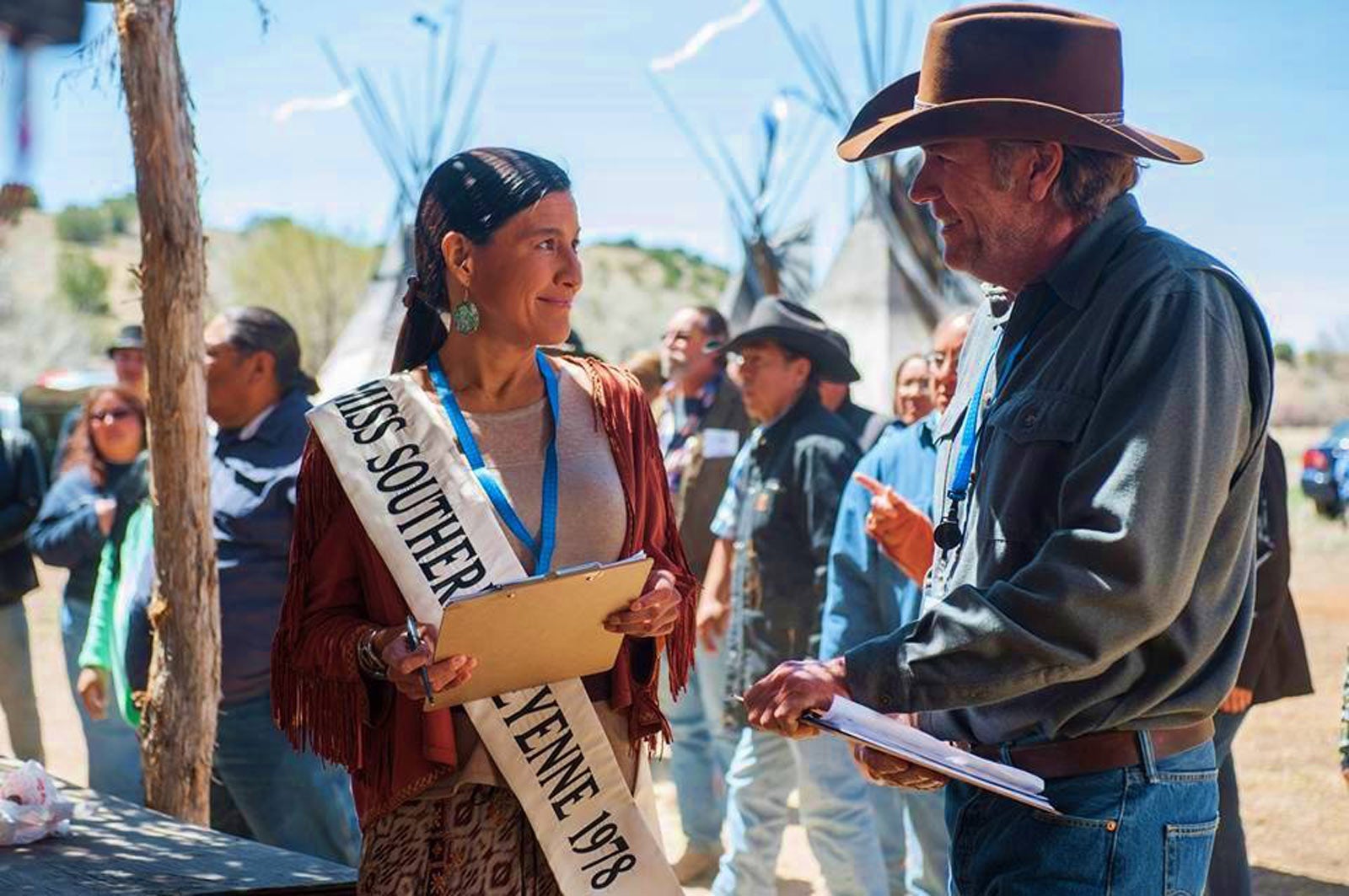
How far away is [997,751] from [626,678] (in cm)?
66

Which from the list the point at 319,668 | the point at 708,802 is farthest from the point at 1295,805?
the point at 319,668

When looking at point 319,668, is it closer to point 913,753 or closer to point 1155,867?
point 913,753

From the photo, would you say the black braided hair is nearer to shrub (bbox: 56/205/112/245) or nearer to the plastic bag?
the plastic bag

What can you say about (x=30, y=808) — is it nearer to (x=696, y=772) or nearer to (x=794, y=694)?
(x=794, y=694)

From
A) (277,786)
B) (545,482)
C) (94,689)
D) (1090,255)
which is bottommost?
(277,786)

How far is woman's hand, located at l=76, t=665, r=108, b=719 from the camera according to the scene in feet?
18.8

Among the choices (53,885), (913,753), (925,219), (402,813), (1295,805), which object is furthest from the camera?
(925,219)

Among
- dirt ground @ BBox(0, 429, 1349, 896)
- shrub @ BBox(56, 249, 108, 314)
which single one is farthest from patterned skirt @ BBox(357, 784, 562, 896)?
shrub @ BBox(56, 249, 108, 314)

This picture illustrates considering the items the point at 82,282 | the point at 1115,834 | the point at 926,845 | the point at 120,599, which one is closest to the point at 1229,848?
the point at 926,845

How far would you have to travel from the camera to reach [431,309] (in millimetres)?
2766

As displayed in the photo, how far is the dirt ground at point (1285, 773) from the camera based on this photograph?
6.63 metres

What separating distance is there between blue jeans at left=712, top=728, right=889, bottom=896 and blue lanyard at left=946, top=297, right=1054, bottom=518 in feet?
10.1

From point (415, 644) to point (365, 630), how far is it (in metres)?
0.16

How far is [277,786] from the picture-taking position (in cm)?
503
